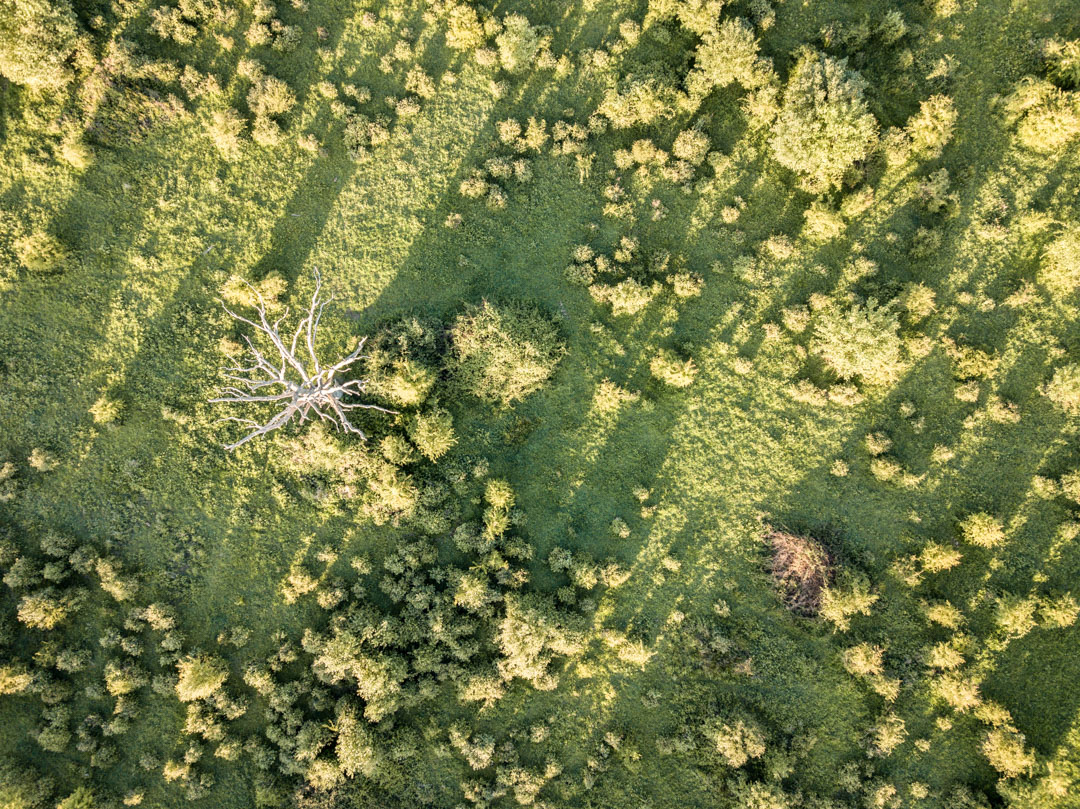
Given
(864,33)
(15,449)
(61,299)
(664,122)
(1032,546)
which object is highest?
(864,33)

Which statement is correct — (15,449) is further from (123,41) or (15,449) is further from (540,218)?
(540,218)

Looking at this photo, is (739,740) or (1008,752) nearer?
(1008,752)

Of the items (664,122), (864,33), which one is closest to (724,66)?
(664,122)

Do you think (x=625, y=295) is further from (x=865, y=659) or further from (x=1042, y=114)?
(x=1042, y=114)

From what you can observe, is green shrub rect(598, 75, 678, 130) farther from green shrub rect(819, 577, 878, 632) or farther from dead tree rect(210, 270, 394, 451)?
green shrub rect(819, 577, 878, 632)

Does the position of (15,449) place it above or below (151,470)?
below

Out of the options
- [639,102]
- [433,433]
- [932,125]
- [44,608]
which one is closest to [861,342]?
[932,125]
